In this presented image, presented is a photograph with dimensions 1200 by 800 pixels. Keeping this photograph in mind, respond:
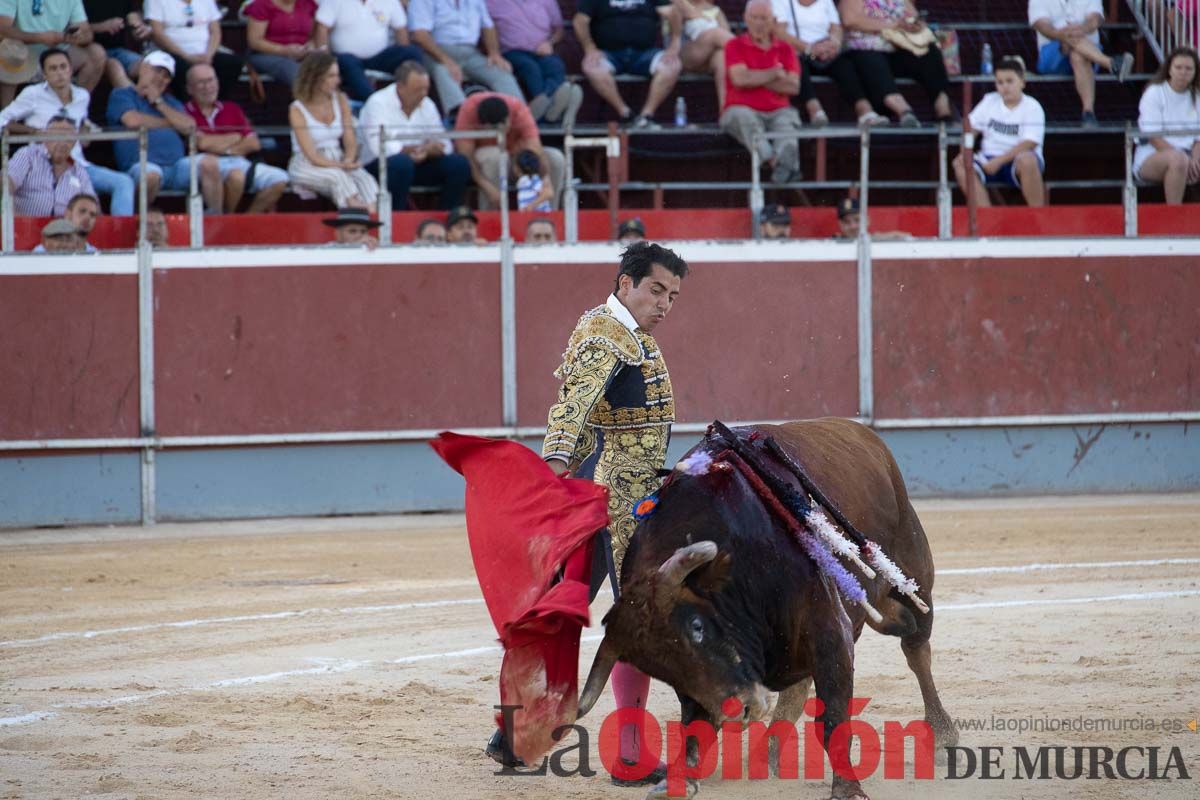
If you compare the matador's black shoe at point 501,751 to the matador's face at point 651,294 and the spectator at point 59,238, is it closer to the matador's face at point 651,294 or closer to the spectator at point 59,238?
the matador's face at point 651,294

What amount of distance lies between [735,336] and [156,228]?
343 centimetres

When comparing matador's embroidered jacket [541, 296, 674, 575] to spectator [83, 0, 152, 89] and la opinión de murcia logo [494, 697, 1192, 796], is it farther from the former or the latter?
spectator [83, 0, 152, 89]

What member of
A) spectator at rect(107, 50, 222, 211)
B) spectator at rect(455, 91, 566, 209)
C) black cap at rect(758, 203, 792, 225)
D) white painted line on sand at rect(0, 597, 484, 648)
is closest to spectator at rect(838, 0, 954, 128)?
black cap at rect(758, 203, 792, 225)

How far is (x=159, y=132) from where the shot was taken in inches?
364

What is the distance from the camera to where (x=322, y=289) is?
30.3 ft

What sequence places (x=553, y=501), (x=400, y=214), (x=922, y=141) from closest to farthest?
(x=553, y=501) → (x=400, y=214) → (x=922, y=141)

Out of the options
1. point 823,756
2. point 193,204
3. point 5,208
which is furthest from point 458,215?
point 823,756

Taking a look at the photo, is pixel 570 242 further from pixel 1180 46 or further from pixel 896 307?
pixel 1180 46

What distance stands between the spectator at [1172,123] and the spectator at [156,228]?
20.0 ft

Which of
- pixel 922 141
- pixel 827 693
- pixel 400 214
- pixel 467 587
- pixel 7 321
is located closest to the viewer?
pixel 827 693

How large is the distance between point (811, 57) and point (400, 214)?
3.18m

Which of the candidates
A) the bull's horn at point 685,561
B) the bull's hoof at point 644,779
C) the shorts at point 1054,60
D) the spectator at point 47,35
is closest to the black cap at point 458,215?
the spectator at point 47,35

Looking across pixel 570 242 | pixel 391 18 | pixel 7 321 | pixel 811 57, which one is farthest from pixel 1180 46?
pixel 7 321

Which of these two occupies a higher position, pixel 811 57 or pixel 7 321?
pixel 811 57
